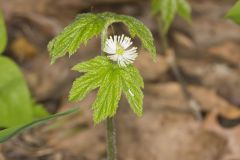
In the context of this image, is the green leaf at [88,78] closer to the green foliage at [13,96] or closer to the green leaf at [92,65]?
the green leaf at [92,65]

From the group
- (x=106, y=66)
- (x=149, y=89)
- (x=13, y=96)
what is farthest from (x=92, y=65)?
(x=149, y=89)

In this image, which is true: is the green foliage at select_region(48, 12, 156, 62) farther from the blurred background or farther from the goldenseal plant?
the blurred background

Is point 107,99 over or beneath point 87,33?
beneath

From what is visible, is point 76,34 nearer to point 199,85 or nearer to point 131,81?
point 131,81

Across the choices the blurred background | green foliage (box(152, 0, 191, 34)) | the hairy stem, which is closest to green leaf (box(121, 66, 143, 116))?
green foliage (box(152, 0, 191, 34))

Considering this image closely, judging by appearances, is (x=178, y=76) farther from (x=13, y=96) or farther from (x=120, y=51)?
(x=120, y=51)

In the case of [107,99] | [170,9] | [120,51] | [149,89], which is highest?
[170,9]

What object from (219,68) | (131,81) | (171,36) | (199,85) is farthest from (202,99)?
(131,81)
